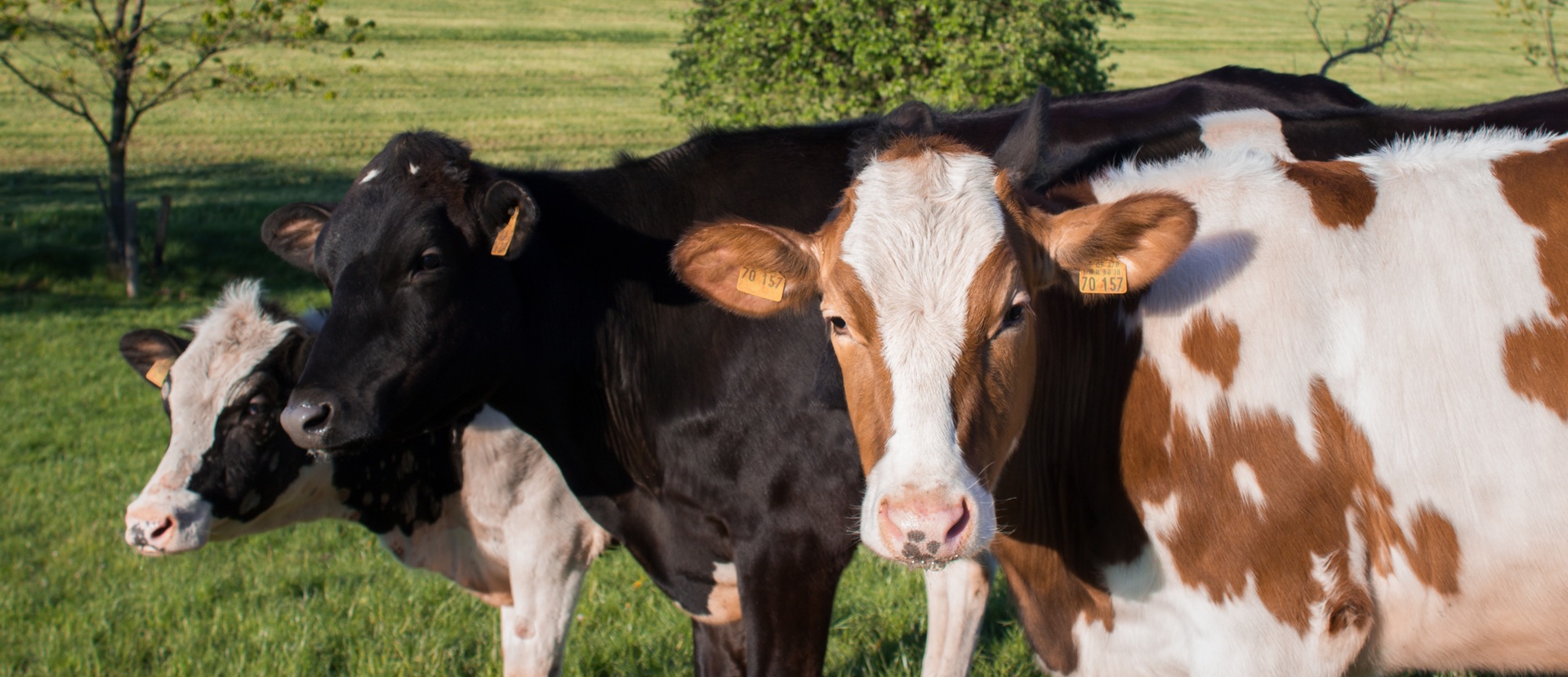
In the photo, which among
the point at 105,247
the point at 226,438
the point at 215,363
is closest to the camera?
the point at 226,438

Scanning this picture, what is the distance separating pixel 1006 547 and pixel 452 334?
5.77ft

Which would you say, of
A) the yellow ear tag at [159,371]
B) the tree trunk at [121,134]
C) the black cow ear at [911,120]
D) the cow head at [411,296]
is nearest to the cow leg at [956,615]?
the black cow ear at [911,120]

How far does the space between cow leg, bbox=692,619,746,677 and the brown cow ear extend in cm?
161

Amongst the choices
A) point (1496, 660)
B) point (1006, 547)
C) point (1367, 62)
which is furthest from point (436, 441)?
point (1367, 62)

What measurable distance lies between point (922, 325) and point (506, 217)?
1.72m

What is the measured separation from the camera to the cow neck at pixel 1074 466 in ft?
10.2

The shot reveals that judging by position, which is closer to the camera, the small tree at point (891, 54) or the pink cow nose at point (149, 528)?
the pink cow nose at point (149, 528)

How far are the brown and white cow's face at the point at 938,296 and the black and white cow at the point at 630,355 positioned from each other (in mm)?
770

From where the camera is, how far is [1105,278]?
2938 millimetres

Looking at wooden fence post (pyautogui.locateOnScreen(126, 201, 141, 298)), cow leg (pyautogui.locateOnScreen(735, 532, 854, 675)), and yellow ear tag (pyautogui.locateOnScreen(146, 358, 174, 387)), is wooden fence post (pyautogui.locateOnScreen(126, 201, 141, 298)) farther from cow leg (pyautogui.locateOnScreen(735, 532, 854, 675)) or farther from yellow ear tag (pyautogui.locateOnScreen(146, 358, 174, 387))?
cow leg (pyautogui.locateOnScreen(735, 532, 854, 675))

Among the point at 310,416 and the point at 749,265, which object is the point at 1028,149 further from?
the point at 310,416

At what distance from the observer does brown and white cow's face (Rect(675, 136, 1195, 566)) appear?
256 cm

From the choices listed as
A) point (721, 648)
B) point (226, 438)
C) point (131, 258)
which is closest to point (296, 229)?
point (226, 438)

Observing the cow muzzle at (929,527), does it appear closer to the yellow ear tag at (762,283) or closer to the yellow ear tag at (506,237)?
the yellow ear tag at (762,283)
